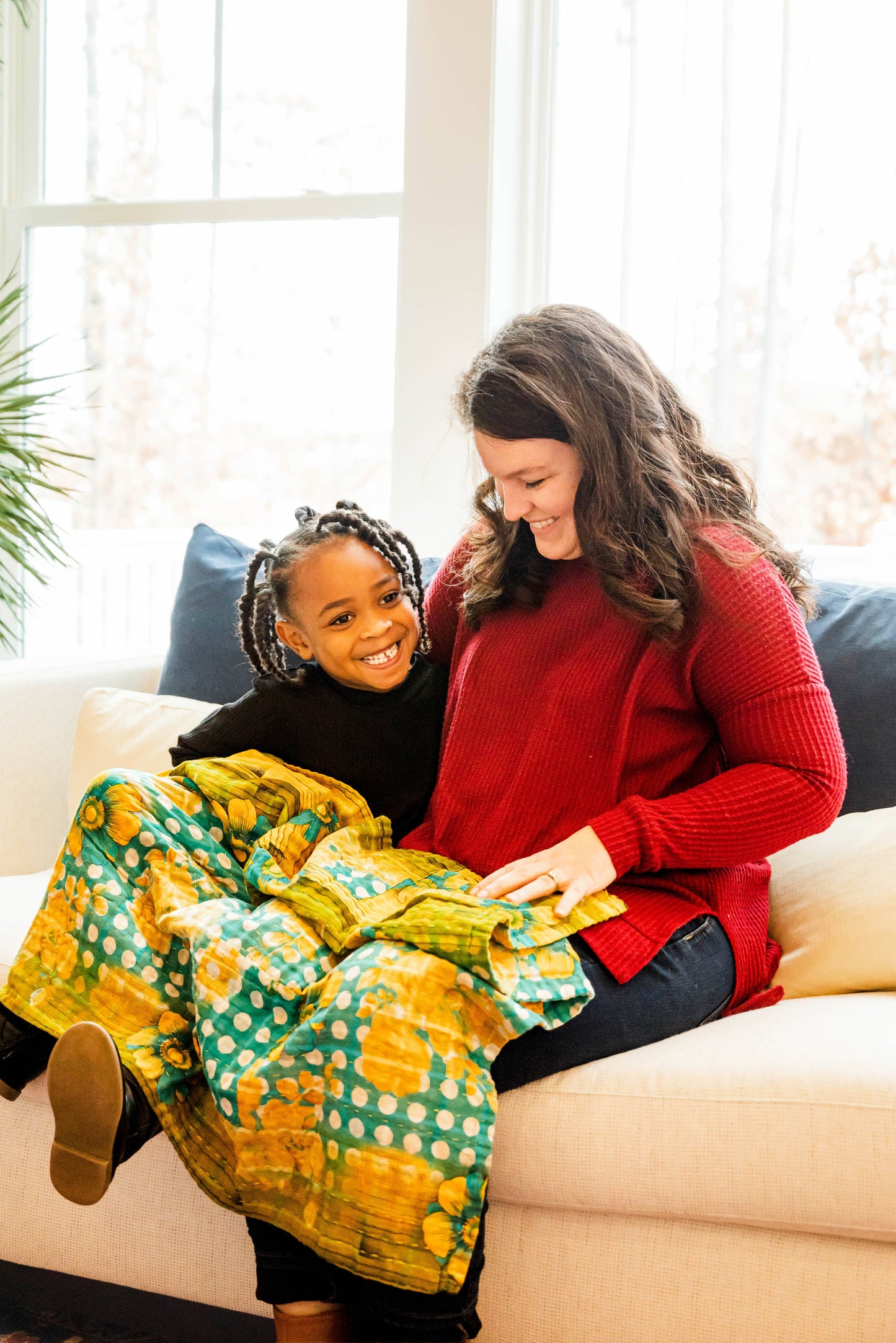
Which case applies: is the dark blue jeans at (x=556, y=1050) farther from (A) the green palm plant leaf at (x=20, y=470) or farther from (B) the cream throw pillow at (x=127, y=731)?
(A) the green palm plant leaf at (x=20, y=470)

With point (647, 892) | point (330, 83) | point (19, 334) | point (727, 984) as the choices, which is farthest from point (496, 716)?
point (19, 334)

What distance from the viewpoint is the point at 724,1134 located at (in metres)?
1.17

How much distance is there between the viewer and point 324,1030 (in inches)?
44.7

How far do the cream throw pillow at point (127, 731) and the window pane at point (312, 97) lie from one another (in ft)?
4.81

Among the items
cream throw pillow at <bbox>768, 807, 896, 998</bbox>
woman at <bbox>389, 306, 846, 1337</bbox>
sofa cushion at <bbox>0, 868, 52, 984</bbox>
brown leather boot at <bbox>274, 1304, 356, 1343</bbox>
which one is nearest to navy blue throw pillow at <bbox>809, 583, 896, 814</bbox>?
cream throw pillow at <bbox>768, 807, 896, 998</bbox>

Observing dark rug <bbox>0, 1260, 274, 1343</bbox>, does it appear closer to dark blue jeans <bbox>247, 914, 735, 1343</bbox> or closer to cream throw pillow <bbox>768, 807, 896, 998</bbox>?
dark blue jeans <bbox>247, 914, 735, 1343</bbox>

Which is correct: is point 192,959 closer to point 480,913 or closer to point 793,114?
point 480,913

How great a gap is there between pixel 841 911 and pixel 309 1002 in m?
0.67

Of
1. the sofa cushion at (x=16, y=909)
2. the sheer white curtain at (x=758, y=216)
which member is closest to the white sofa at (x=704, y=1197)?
the sofa cushion at (x=16, y=909)

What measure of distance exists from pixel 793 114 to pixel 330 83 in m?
1.11

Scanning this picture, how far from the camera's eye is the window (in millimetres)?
2816

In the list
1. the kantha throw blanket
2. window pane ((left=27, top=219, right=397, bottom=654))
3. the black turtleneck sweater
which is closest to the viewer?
the kantha throw blanket

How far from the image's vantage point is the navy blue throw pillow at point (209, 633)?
6.59ft

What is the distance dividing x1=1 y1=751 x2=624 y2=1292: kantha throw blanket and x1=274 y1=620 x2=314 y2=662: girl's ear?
31cm
